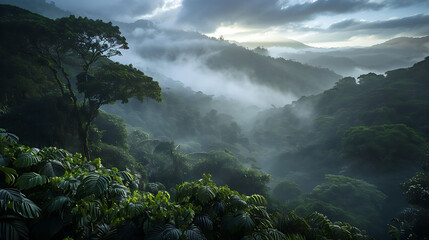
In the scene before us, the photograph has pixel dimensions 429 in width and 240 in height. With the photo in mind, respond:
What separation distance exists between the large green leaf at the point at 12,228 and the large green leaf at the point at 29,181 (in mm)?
363

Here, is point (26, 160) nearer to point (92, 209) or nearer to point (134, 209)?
point (92, 209)

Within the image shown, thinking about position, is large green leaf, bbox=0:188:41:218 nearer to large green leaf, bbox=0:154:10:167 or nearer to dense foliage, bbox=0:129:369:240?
dense foliage, bbox=0:129:369:240

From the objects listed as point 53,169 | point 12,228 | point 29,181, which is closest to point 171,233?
point 12,228

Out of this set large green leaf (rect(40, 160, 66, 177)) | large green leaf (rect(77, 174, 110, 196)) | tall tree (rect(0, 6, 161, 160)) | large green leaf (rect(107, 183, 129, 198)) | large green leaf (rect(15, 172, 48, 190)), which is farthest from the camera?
tall tree (rect(0, 6, 161, 160))

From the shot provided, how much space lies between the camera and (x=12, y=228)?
7.24 feet

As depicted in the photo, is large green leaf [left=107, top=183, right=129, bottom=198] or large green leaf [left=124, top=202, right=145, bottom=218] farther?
large green leaf [left=107, top=183, right=129, bottom=198]

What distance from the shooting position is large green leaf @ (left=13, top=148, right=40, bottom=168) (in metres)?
2.73

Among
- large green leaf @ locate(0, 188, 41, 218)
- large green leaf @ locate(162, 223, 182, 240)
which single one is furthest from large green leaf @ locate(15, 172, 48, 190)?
large green leaf @ locate(162, 223, 182, 240)

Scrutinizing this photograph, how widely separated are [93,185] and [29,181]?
723mm

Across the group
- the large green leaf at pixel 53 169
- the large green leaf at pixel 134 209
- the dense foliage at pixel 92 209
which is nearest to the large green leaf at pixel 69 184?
the dense foliage at pixel 92 209

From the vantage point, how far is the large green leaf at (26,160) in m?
2.73

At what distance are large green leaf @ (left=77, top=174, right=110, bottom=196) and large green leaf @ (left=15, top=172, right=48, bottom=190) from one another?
0.46 m

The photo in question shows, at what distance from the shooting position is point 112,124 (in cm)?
2117

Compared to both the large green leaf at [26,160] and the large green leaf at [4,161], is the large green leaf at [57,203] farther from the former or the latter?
the large green leaf at [4,161]
